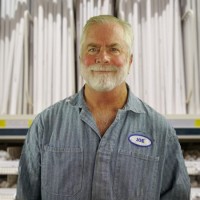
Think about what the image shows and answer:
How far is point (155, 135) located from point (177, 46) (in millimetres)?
597

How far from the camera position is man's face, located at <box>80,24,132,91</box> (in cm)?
106

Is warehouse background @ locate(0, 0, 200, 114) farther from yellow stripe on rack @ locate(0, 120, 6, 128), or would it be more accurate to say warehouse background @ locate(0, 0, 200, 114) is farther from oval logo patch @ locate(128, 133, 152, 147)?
oval logo patch @ locate(128, 133, 152, 147)

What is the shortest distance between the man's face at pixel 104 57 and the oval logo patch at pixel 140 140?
0.65ft

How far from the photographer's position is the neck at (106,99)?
3.65 ft

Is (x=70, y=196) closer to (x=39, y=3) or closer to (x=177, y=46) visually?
(x=177, y=46)

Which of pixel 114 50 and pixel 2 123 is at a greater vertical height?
pixel 114 50

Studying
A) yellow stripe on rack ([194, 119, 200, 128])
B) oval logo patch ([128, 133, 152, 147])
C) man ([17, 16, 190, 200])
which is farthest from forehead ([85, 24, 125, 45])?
yellow stripe on rack ([194, 119, 200, 128])

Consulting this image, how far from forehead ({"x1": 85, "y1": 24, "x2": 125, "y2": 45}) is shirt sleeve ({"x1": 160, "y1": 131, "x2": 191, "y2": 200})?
428 mm

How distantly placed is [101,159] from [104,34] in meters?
0.46

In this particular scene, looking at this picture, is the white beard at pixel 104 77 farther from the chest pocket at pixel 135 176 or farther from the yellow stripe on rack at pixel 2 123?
the yellow stripe on rack at pixel 2 123

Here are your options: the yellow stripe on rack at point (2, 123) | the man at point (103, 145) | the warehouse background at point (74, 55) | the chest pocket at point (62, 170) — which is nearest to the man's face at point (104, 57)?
the man at point (103, 145)

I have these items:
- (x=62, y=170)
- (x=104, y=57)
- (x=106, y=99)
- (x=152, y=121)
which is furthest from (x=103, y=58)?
(x=62, y=170)

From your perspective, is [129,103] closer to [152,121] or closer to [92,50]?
[152,121]

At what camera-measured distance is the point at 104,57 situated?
3.42 feet
